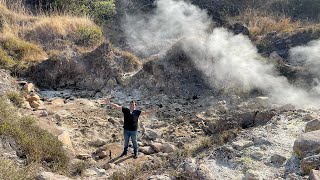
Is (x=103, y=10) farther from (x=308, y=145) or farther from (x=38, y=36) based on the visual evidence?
(x=308, y=145)

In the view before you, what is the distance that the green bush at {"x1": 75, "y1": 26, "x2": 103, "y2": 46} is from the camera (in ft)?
36.5

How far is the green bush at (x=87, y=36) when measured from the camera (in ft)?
36.5

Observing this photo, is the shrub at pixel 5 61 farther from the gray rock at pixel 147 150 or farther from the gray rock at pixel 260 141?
the gray rock at pixel 260 141

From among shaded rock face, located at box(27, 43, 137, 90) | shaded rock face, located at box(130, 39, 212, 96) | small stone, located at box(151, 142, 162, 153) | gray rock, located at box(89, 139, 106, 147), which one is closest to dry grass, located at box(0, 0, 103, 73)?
shaded rock face, located at box(27, 43, 137, 90)

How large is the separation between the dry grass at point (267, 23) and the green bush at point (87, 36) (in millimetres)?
4830

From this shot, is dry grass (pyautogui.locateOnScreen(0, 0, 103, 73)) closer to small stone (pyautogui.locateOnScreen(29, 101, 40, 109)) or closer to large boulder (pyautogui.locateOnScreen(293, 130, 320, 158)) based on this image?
small stone (pyautogui.locateOnScreen(29, 101, 40, 109))

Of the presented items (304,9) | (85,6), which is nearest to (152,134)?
(85,6)

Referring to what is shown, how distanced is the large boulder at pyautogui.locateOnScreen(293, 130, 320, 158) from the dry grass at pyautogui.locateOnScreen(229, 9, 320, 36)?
251 inches

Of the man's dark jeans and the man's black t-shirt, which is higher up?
the man's black t-shirt

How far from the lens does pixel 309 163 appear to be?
14.0 feet

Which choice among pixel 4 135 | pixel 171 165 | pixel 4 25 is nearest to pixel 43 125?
pixel 4 135

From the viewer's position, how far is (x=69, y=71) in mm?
9773

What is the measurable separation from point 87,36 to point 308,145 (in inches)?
322

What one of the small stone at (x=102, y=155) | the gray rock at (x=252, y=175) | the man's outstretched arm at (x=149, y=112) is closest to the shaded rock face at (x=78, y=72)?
the man's outstretched arm at (x=149, y=112)
